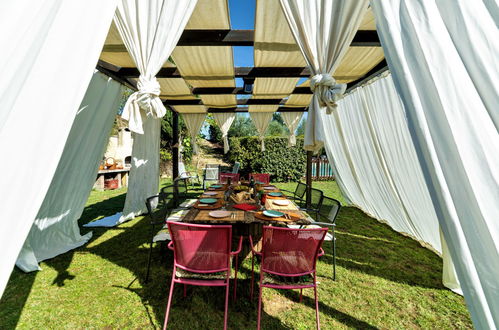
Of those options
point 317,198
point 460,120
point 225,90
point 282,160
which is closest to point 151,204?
point 317,198

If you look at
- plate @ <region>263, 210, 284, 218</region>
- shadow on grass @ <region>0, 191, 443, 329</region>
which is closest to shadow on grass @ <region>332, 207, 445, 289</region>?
shadow on grass @ <region>0, 191, 443, 329</region>

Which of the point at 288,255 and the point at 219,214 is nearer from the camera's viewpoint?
the point at 288,255

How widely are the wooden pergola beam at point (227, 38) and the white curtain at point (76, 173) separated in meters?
1.50

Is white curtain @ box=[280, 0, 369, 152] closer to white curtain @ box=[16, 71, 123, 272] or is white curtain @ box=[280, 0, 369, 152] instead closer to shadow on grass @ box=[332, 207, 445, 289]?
shadow on grass @ box=[332, 207, 445, 289]

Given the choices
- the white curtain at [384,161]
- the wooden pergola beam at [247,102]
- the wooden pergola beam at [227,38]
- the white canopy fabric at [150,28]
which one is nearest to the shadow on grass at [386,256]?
the white curtain at [384,161]

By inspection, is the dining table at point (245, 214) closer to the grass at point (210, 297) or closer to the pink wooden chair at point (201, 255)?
the pink wooden chair at point (201, 255)

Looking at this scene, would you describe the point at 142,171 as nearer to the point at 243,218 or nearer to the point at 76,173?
the point at 76,173

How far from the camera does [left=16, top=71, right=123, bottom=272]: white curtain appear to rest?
279 centimetres

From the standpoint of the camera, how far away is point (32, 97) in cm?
90

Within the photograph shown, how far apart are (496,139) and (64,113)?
1979 millimetres

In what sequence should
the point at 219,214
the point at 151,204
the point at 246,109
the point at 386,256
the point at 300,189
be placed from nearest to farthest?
1. the point at 219,214
2. the point at 151,204
3. the point at 386,256
4. the point at 300,189
5. the point at 246,109

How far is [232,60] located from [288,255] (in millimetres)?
2840

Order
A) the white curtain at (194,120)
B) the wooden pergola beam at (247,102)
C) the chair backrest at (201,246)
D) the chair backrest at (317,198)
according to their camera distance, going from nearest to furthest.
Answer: the chair backrest at (201,246) → the chair backrest at (317,198) → the wooden pergola beam at (247,102) → the white curtain at (194,120)

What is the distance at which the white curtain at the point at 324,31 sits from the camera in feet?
5.54
